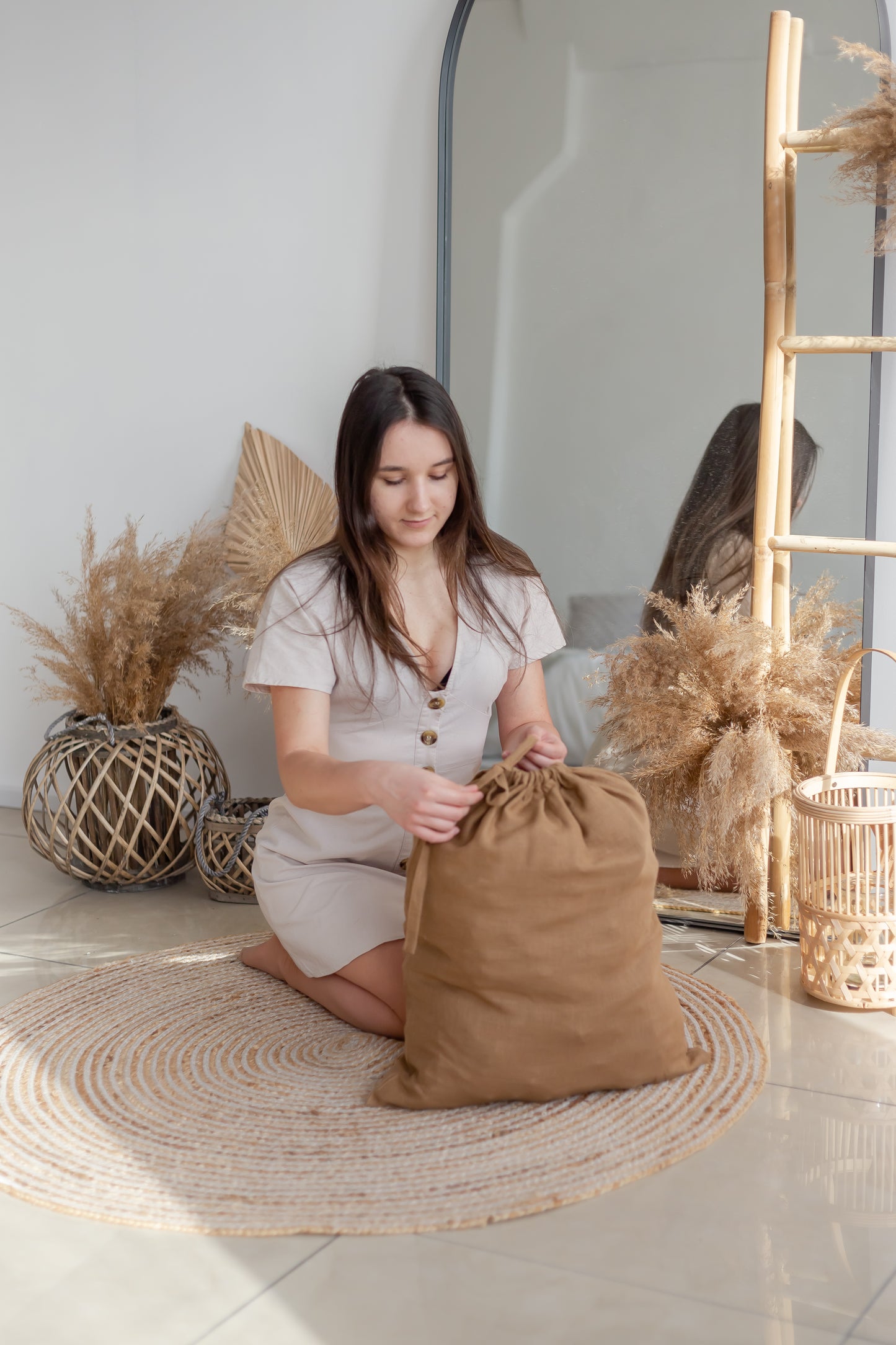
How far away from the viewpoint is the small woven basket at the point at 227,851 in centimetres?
263

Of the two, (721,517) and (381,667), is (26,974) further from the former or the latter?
(721,517)

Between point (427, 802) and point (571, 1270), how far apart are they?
0.58 metres

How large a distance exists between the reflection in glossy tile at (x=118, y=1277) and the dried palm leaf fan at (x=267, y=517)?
147 cm

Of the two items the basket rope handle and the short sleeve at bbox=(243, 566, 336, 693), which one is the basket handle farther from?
the basket rope handle

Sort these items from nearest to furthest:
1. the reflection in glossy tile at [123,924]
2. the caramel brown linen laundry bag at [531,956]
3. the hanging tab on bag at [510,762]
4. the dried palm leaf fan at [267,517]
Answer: the caramel brown linen laundry bag at [531,956] → the hanging tab on bag at [510,762] → the reflection in glossy tile at [123,924] → the dried palm leaf fan at [267,517]

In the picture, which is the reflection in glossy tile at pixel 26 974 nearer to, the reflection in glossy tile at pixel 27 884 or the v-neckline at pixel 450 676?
the reflection in glossy tile at pixel 27 884

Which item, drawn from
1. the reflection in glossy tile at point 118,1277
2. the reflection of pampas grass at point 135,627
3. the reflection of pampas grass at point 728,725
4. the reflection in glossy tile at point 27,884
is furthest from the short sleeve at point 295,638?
the reflection in glossy tile at point 27,884

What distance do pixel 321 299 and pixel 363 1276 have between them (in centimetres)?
221

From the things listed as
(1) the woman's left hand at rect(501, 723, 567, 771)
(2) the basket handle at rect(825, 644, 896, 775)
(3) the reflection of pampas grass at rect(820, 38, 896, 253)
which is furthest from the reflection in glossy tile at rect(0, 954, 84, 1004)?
(3) the reflection of pampas grass at rect(820, 38, 896, 253)

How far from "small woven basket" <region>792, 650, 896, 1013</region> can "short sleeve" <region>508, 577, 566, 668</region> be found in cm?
48

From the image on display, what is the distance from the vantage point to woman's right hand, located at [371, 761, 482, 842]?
1.65m

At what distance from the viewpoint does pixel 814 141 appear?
7.16 ft

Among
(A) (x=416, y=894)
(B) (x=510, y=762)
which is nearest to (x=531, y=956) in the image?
(A) (x=416, y=894)

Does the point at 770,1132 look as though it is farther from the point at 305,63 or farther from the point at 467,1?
the point at 305,63
